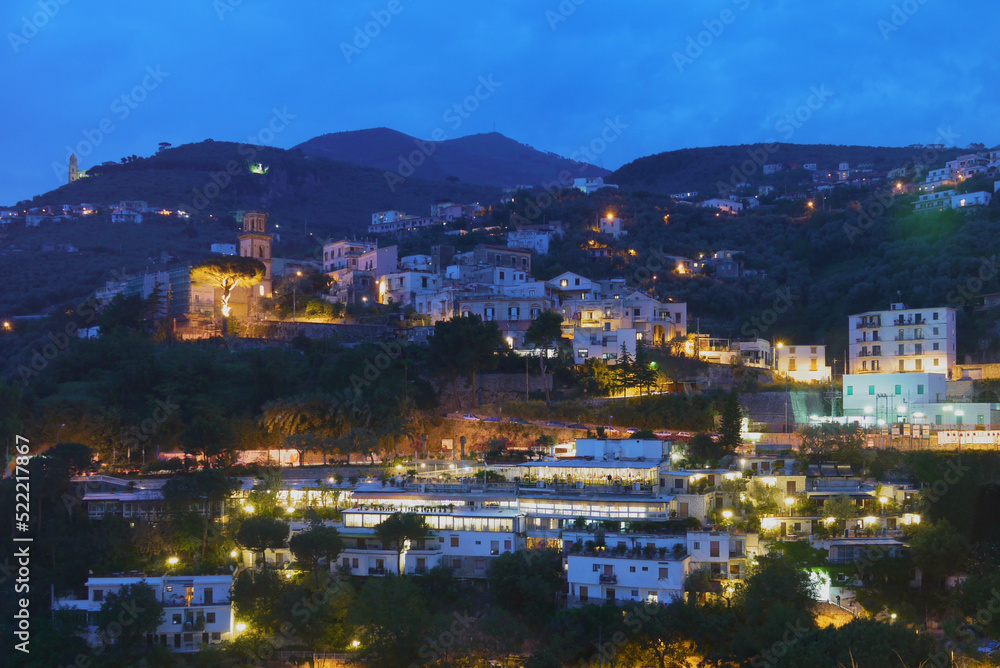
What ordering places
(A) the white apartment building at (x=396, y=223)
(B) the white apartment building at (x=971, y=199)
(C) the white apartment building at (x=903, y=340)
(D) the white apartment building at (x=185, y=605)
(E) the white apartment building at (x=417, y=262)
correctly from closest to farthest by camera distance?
(D) the white apartment building at (x=185, y=605)
(C) the white apartment building at (x=903, y=340)
(E) the white apartment building at (x=417, y=262)
(B) the white apartment building at (x=971, y=199)
(A) the white apartment building at (x=396, y=223)

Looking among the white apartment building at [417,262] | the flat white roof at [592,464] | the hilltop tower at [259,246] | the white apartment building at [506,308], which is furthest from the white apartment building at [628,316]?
the hilltop tower at [259,246]

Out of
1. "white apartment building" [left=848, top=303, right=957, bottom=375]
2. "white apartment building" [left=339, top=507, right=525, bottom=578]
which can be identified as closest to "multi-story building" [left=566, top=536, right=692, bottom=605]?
"white apartment building" [left=339, top=507, right=525, bottom=578]

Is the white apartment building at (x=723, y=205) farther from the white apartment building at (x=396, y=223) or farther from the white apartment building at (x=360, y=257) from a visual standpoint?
the white apartment building at (x=360, y=257)

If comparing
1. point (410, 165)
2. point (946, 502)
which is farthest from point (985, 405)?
point (410, 165)

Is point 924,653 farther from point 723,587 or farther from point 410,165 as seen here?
point 410,165

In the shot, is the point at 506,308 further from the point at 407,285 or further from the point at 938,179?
the point at 938,179

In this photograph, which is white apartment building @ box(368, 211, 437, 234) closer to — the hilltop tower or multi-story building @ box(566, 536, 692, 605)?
the hilltop tower
